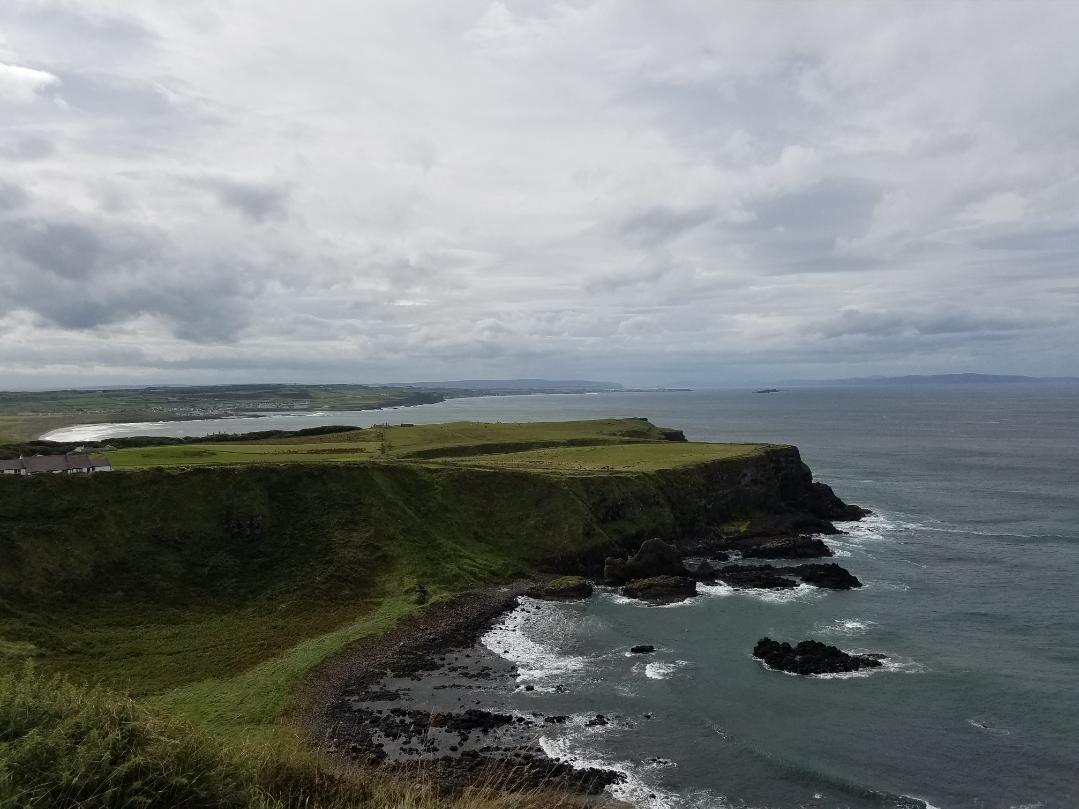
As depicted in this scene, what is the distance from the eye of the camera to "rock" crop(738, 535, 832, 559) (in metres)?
70.2

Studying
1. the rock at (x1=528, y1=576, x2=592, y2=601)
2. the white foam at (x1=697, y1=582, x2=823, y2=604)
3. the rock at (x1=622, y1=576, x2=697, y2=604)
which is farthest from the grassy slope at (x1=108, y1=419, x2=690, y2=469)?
the white foam at (x1=697, y1=582, x2=823, y2=604)

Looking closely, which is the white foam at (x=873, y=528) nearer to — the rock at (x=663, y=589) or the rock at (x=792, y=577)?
the rock at (x=792, y=577)

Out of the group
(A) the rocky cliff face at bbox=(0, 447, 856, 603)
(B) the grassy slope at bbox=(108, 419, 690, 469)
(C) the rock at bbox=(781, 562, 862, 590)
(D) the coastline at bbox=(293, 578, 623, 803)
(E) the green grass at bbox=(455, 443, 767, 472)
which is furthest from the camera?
(E) the green grass at bbox=(455, 443, 767, 472)

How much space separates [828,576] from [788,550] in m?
9.66

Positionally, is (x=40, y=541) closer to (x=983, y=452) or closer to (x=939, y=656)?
(x=939, y=656)

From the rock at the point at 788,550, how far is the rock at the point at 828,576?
6.26 m

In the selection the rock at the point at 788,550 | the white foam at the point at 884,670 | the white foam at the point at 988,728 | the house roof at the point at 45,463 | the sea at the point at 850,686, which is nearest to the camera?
the sea at the point at 850,686

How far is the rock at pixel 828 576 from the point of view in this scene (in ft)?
199

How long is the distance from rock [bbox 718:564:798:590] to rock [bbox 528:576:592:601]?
12800 mm

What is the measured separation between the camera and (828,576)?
61344 millimetres

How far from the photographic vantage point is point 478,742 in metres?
35.5

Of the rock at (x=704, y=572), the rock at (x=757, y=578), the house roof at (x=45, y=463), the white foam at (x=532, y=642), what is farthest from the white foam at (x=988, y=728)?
the house roof at (x=45, y=463)

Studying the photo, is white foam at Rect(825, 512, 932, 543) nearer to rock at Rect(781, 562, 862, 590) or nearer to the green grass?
the green grass

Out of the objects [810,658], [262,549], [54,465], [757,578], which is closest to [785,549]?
[757,578]
